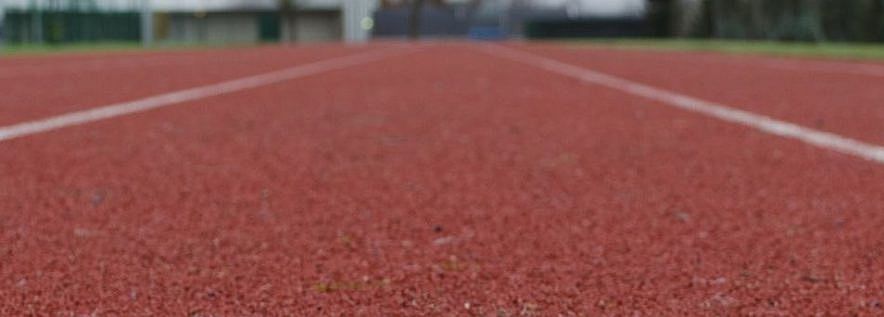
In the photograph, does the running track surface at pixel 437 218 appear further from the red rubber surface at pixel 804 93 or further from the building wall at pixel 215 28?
the building wall at pixel 215 28

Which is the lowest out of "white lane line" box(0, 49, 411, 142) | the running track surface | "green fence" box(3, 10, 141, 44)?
"green fence" box(3, 10, 141, 44)

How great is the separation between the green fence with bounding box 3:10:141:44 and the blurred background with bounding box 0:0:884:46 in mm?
38

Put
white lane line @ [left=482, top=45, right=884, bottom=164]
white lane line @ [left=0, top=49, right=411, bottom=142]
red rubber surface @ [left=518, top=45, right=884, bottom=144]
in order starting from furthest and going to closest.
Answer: red rubber surface @ [left=518, top=45, right=884, bottom=144]
white lane line @ [left=0, top=49, right=411, bottom=142]
white lane line @ [left=482, top=45, right=884, bottom=164]

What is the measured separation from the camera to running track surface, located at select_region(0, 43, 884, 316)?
206 centimetres

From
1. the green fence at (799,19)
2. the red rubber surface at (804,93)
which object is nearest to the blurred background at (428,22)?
the green fence at (799,19)

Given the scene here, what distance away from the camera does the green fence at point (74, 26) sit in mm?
36250

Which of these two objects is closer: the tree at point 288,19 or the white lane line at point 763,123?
the white lane line at point 763,123

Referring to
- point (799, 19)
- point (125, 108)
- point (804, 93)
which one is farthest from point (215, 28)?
point (125, 108)

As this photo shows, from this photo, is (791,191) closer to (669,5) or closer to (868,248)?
(868,248)

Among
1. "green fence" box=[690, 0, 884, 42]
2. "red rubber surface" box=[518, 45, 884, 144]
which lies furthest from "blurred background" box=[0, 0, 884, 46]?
"red rubber surface" box=[518, 45, 884, 144]

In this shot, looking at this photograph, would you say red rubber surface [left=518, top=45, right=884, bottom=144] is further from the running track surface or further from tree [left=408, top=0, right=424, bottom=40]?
tree [left=408, top=0, right=424, bottom=40]

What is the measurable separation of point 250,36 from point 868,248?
72.1 metres

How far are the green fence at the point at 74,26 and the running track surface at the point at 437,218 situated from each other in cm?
3199

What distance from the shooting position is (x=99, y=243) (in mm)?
2582
